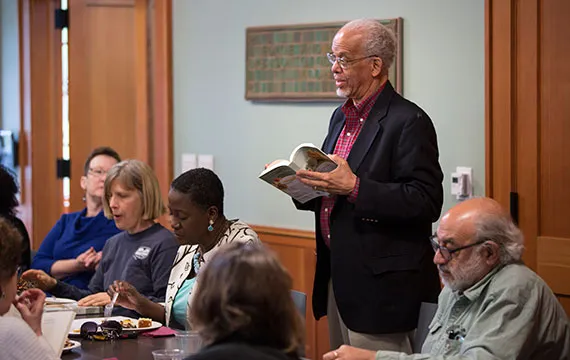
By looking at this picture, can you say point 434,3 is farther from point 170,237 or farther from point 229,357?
point 229,357

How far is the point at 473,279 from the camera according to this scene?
7.92 feet

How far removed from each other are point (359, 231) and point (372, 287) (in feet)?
0.60

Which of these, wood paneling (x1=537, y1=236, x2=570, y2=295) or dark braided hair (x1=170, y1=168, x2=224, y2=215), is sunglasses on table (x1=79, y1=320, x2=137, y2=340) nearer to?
dark braided hair (x1=170, y1=168, x2=224, y2=215)

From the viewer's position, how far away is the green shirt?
2.25m

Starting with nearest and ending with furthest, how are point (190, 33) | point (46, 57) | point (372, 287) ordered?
1. point (372, 287)
2. point (190, 33)
3. point (46, 57)

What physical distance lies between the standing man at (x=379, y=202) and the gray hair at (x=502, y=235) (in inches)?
17.7

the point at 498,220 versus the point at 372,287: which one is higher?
the point at 498,220

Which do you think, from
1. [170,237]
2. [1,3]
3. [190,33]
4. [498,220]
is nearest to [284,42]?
[190,33]

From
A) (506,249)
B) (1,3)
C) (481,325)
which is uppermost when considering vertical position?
(1,3)

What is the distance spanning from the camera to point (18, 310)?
2.32 meters

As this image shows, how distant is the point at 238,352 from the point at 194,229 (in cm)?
156

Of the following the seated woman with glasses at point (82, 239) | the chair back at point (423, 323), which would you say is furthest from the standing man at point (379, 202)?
the seated woman with glasses at point (82, 239)

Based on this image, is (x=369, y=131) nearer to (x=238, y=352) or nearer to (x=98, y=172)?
(x=238, y=352)

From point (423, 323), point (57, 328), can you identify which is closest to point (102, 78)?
point (57, 328)
